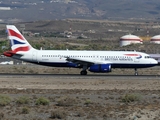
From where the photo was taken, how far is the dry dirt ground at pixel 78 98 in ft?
121

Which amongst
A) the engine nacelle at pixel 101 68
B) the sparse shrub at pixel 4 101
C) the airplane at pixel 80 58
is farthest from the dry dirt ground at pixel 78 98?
the airplane at pixel 80 58

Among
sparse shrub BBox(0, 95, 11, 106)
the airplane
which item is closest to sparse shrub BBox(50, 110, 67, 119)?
sparse shrub BBox(0, 95, 11, 106)

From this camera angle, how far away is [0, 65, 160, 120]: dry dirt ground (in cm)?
3700

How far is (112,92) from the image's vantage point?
51.1m

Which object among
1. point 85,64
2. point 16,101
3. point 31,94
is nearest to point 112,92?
point 31,94

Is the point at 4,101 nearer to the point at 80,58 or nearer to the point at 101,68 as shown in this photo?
the point at 101,68

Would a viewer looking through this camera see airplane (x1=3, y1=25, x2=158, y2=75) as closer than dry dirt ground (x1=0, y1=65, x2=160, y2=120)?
No

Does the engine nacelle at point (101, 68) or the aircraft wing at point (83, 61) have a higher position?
the aircraft wing at point (83, 61)

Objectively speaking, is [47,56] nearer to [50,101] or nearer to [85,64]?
[85,64]

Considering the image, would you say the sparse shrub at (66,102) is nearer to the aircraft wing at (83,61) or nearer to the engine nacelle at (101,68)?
the engine nacelle at (101,68)

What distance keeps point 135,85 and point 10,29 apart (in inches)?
843

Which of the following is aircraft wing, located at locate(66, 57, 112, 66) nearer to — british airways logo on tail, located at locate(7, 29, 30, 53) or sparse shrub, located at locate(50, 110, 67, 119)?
british airways logo on tail, located at locate(7, 29, 30, 53)

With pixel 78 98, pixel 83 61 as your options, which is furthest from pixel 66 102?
pixel 83 61

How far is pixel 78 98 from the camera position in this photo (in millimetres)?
45969
